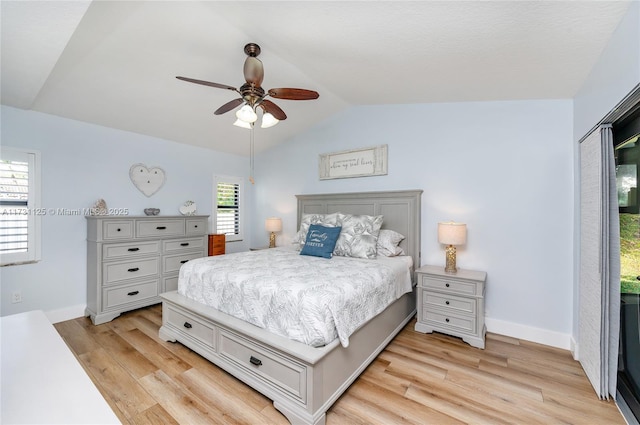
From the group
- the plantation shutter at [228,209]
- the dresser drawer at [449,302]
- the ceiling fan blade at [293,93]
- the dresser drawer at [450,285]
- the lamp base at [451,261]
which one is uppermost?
the ceiling fan blade at [293,93]

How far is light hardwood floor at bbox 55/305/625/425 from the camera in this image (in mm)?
1761

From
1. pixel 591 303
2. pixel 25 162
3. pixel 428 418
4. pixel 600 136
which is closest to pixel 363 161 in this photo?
pixel 600 136

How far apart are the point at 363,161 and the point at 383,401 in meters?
2.87

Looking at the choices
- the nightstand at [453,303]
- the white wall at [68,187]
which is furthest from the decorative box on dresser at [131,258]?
the nightstand at [453,303]

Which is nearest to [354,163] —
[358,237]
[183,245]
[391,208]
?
[391,208]

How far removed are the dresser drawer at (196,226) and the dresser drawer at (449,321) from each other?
3249 millimetres

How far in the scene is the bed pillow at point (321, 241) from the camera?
10.1 ft

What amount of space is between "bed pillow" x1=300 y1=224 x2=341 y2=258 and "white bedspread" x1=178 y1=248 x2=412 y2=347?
0.17 m

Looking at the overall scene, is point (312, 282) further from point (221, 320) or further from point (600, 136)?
point (600, 136)

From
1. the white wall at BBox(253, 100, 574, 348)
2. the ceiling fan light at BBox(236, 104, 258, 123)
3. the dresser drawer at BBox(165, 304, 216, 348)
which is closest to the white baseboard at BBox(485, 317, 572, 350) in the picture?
the white wall at BBox(253, 100, 574, 348)

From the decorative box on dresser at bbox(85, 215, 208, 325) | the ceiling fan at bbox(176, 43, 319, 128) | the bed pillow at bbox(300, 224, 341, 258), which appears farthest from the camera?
the decorative box on dresser at bbox(85, 215, 208, 325)

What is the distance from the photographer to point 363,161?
12.8 ft

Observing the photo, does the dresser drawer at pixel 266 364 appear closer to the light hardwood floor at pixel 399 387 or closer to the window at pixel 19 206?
the light hardwood floor at pixel 399 387

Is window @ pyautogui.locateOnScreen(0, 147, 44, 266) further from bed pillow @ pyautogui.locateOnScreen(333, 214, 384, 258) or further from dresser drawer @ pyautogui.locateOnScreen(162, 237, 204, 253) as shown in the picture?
bed pillow @ pyautogui.locateOnScreen(333, 214, 384, 258)
